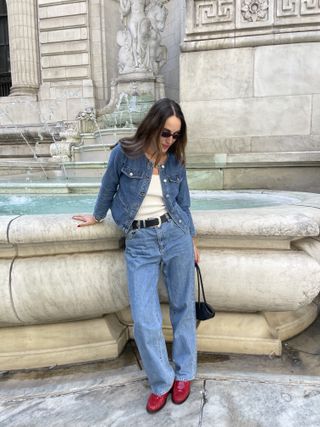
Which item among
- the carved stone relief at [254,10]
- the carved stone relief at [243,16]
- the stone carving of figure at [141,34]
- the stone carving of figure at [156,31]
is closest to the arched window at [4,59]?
the stone carving of figure at [141,34]

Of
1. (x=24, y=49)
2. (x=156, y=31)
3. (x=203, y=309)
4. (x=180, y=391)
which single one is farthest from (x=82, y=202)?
(x=24, y=49)

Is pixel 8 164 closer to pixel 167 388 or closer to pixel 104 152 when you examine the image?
pixel 104 152

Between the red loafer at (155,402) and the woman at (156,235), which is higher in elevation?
the woman at (156,235)

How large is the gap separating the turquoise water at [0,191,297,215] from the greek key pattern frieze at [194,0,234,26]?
8.76ft

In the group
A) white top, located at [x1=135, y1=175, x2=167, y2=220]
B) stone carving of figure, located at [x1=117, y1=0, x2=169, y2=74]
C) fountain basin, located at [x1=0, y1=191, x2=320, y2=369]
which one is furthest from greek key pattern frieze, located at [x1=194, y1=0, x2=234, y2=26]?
stone carving of figure, located at [x1=117, y1=0, x2=169, y2=74]

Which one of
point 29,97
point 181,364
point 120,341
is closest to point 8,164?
point 120,341

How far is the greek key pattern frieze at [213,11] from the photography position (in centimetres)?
539

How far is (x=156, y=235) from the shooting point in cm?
212

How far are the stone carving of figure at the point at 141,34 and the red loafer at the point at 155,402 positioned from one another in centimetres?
1208

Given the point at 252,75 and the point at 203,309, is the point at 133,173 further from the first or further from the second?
the point at 252,75

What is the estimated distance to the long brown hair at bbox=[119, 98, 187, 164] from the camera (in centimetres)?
202

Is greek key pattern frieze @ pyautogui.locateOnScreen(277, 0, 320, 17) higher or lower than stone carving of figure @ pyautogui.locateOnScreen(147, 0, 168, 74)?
lower

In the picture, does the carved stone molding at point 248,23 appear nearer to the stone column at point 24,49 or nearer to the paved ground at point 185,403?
the paved ground at point 185,403

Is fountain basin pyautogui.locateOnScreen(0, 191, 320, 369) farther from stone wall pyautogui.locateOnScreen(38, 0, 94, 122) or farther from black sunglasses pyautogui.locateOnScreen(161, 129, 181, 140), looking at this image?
stone wall pyautogui.locateOnScreen(38, 0, 94, 122)
